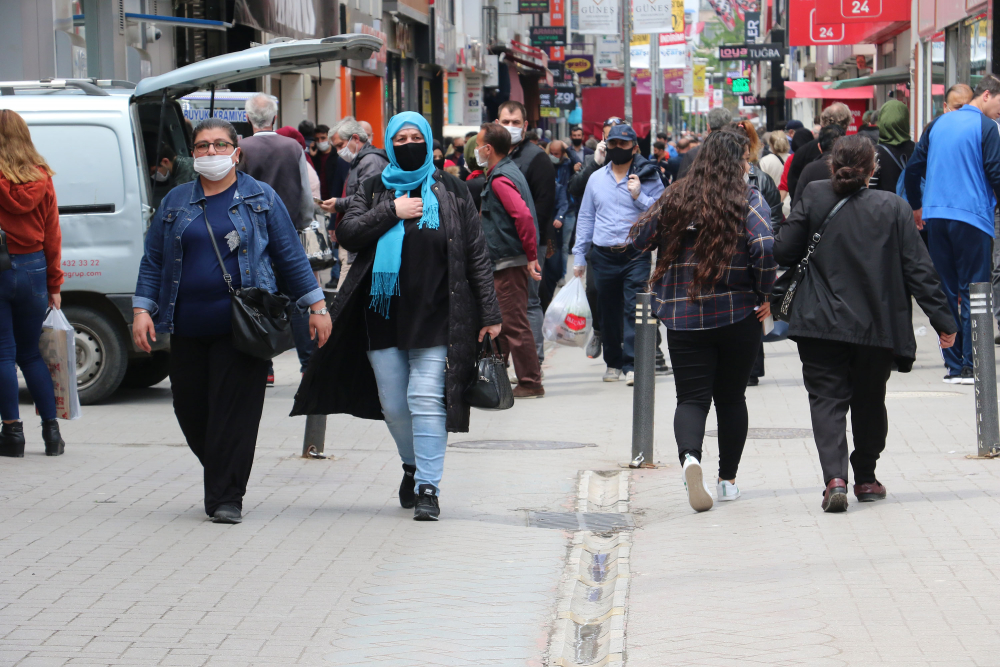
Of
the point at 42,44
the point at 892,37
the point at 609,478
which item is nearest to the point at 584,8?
the point at 892,37

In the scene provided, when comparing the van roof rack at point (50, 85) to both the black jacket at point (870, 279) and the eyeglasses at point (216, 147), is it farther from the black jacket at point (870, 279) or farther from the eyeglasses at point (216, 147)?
the black jacket at point (870, 279)

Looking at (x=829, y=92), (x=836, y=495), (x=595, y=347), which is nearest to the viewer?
(x=836, y=495)

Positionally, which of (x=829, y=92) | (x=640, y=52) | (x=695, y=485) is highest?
(x=640, y=52)

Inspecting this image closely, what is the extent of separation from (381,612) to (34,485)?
3.05 metres

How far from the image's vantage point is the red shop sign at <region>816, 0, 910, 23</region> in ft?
80.1

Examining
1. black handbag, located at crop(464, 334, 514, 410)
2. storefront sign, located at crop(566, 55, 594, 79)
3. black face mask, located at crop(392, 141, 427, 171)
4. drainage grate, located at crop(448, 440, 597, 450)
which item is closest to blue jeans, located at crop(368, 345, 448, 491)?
black handbag, located at crop(464, 334, 514, 410)

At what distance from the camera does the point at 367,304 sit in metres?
6.70

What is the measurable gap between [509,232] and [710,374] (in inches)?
163

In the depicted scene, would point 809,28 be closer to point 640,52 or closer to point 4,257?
point 4,257

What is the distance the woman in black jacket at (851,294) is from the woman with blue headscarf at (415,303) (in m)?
1.49

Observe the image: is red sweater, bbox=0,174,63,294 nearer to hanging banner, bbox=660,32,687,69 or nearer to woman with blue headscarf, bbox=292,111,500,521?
woman with blue headscarf, bbox=292,111,500,521

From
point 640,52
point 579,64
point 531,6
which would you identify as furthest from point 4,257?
point 579,64

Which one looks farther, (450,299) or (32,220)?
(32,220)

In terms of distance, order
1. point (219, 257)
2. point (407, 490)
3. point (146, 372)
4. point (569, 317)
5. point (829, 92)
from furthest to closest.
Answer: point (829, 92) → point (146, 372) → point (569, 317) → point (407, 490) → point (219, 257)
